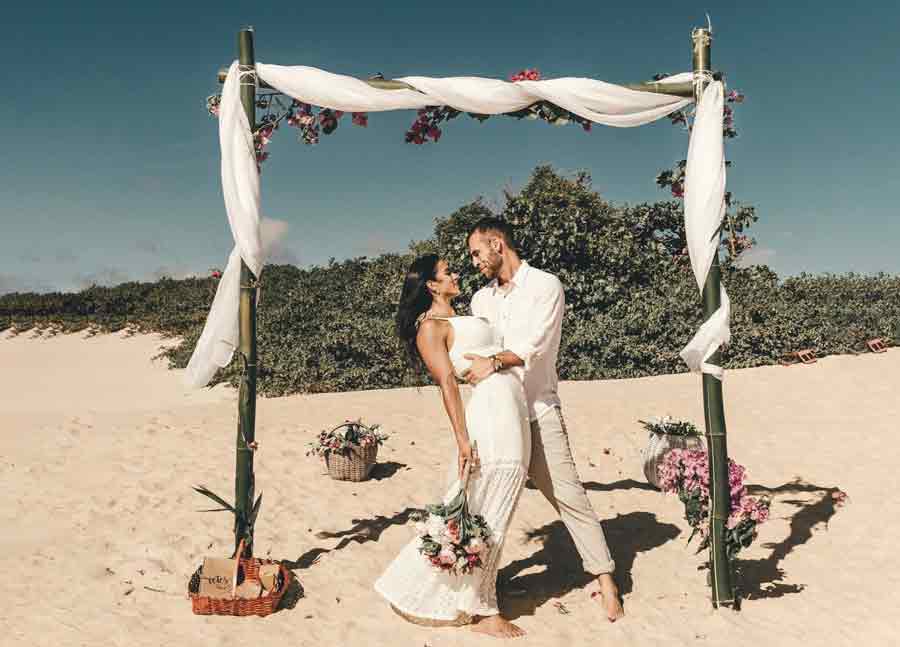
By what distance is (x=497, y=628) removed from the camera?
405 cm

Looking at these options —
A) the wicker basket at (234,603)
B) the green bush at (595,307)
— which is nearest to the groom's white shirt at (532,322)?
the wicker basket at (234,603)

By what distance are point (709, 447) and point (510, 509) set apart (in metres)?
1.40

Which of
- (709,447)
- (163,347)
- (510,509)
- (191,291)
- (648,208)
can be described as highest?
Answer: (648,208)

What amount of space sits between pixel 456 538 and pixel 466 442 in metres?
0.53

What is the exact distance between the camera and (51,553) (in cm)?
508

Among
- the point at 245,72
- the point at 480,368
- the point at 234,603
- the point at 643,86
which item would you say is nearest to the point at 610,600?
the point at 480,368

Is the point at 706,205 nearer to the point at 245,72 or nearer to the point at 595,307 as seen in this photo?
the point at 245,72

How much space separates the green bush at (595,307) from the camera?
508 inches

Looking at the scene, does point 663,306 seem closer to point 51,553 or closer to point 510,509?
point 510,509

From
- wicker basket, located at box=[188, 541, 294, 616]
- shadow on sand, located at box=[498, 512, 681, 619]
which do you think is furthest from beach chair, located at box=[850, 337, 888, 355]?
wicker basket, located at box=[188, 541, 294, 616]

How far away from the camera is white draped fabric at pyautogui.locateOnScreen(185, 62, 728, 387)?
14.6ft

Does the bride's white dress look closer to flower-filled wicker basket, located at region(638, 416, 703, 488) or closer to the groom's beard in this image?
the groom's beard

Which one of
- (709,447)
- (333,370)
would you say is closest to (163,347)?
(333,370)

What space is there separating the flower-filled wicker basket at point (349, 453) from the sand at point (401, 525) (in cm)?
12
